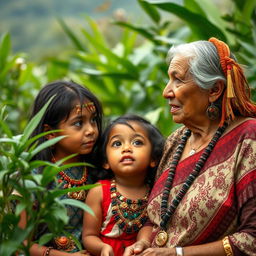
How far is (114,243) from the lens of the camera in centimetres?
318

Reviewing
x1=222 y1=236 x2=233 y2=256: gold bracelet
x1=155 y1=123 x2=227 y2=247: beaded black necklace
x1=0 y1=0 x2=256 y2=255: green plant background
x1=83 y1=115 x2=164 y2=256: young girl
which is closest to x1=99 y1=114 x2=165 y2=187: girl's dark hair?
x1=83 y1=115 x2=164 y2=256: young girl

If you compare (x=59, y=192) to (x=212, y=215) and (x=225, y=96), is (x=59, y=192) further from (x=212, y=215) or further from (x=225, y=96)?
(x=225, y=96)

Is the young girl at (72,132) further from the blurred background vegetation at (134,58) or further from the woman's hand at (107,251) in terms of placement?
the blurred background vegetation at (134,58)

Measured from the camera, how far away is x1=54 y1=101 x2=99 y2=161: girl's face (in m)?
3.26

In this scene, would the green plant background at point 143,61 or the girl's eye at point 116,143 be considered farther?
the green plant background at point 143,61

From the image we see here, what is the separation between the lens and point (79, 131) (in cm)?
327

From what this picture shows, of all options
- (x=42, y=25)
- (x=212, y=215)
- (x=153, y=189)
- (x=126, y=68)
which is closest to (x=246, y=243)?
(x=212, y=215)

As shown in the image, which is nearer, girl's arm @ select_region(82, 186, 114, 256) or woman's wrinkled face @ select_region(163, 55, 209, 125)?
woman's wrinkled face @ select_region(163, 55, 209, 125)

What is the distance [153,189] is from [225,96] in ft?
2.04

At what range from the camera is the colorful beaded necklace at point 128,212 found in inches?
125

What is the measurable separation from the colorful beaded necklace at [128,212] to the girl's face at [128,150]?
133 mm

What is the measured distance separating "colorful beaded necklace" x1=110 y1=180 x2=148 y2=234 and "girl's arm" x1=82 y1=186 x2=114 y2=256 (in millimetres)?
78

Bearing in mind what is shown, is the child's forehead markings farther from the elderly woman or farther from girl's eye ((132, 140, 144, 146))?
the elderly woman

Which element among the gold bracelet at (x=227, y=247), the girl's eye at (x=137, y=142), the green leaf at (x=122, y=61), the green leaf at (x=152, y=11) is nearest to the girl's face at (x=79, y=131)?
the girl's eye at (x=137, y=142)
